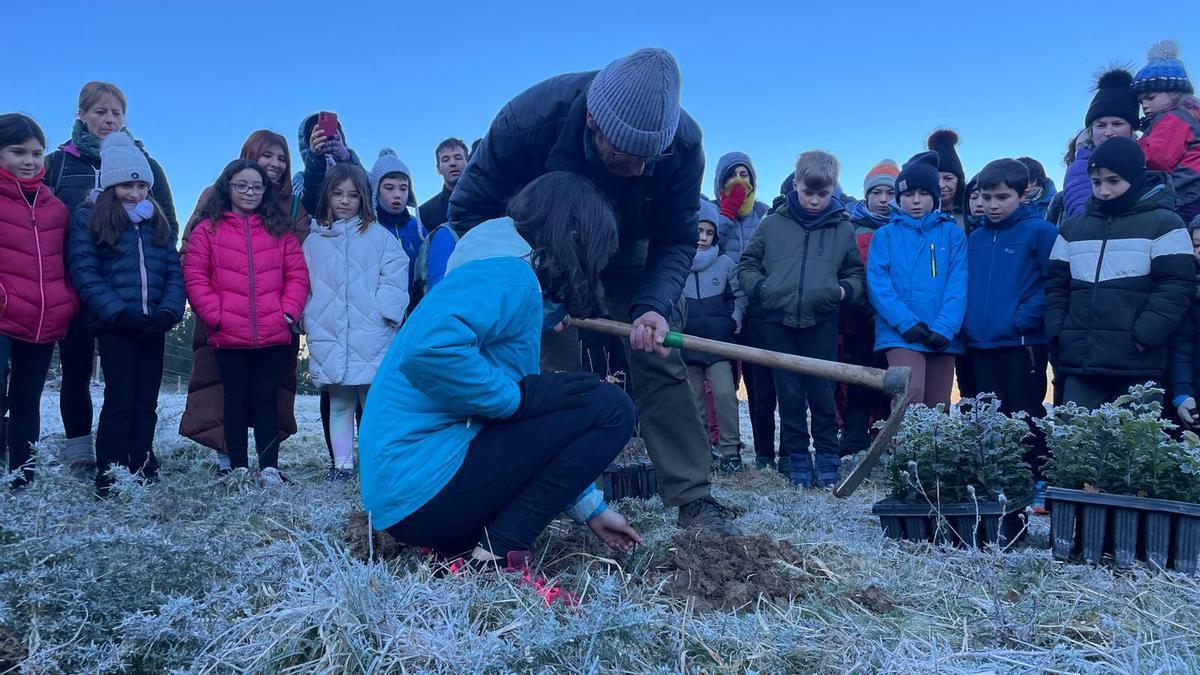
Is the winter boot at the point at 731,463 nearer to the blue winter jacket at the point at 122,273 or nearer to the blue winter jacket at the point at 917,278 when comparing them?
the blue winter jacket at the point at 917,278

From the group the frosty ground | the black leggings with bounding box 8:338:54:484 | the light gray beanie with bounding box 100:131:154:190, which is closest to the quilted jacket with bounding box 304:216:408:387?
the light gray beanie with bounding box 100:131:154:190

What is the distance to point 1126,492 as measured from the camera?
3107 mm

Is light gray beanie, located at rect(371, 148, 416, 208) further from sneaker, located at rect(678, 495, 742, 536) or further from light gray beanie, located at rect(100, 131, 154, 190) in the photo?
sneaker, located at rect(678, 495, 742, 536)

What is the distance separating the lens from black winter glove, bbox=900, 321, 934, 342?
5.03 meters

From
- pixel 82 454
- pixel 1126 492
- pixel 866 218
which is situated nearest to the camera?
pixel 1126 492

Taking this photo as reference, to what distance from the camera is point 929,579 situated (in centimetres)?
278

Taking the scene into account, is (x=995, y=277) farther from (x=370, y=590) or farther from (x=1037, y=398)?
(x=370, y=590)

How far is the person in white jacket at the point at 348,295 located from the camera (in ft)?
16.6

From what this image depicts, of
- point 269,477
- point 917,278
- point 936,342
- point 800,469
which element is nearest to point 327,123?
point 269,477

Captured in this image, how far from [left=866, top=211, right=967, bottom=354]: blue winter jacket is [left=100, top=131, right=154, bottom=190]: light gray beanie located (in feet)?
13.8

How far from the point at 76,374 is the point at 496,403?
11.7 ft

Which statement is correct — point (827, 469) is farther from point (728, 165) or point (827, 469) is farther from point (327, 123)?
point (327, 123)

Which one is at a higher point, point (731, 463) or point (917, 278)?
point (917, 278)

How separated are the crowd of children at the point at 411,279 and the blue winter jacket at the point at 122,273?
0.04ft
